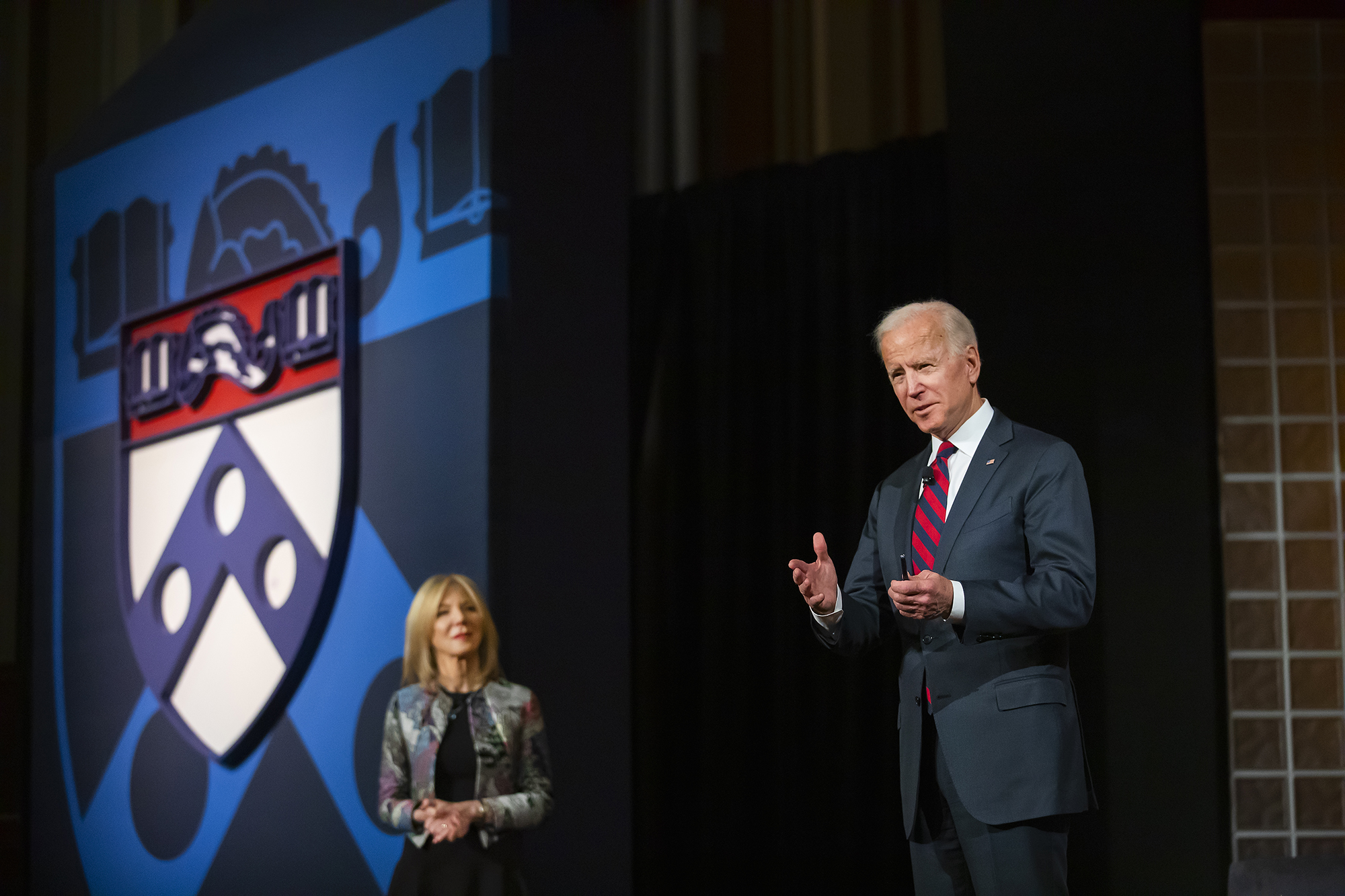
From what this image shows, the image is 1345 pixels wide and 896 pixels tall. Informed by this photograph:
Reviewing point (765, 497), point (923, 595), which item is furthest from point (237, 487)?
point (923, 595)

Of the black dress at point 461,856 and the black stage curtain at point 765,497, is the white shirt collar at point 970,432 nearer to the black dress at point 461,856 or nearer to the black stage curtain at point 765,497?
the black dress at point 461,856

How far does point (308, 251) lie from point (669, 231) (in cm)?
124

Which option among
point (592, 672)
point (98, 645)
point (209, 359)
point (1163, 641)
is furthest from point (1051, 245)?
point (98, 645)

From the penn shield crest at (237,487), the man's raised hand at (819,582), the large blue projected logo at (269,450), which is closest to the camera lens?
the man's raised hand at (819,582)

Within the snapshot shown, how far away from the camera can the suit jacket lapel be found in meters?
2.01

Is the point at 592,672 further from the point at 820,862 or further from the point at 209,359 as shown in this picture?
the point at 209,359

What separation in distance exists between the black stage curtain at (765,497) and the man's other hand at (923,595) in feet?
6.75

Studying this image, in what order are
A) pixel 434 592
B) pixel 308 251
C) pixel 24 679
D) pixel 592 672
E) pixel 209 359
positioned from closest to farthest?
pixel 434 592
pixel 592 672
pixel 308 251
pixel 209 359
pixel 24 679

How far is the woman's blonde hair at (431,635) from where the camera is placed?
3.29 meters

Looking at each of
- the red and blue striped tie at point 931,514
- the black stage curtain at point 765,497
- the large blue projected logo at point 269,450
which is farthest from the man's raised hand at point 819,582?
the black stage curtain at point 765,497

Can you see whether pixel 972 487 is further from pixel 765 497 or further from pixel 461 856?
pixel 765 497

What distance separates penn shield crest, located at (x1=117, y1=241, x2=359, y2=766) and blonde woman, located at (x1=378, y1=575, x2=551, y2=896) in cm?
84

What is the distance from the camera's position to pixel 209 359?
14.9 feet

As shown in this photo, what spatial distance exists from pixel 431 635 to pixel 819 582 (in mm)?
1592
